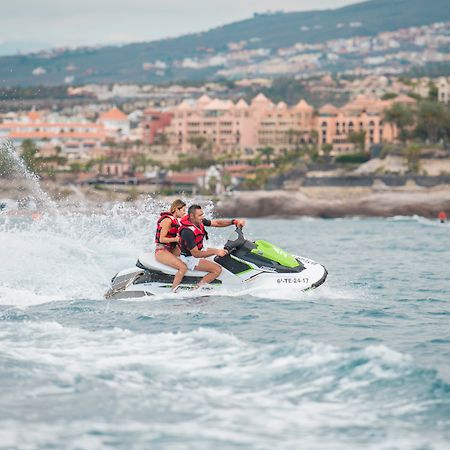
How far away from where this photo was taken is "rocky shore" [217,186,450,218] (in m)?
67.5

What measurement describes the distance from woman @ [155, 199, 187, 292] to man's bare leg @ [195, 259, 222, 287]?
204 mm

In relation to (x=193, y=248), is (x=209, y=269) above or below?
below

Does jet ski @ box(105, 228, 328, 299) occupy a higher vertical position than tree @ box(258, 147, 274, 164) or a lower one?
higher

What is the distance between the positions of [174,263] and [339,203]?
57672 mm

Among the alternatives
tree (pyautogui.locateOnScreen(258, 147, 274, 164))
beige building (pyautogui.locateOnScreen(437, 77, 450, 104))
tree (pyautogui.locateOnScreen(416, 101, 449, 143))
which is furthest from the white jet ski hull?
beige building (pyautogui.locateOnScreen(437, 77, 450, 104))

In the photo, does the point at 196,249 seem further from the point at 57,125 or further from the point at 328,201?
the point at 57,125

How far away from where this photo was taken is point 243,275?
50.1 ft

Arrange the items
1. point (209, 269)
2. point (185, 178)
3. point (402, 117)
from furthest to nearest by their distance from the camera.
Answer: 1. point (185, 178)
2. point (402, 117)
3. point (209, 269)

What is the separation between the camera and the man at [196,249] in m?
15.1

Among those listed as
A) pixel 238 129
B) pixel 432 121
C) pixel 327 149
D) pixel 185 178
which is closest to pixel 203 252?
pixel 432 121

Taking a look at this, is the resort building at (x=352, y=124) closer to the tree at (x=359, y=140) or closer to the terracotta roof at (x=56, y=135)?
the tree at (x=359, y=140)

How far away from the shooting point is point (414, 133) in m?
95.6

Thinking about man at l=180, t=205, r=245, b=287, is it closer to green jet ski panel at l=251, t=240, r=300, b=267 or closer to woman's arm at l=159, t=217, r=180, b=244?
woman's arm at l=159, t=217, r=180, b=244

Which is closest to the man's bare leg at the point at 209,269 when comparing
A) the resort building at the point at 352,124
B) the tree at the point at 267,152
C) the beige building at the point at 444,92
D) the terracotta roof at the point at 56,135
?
the tree at the point at 267,152
